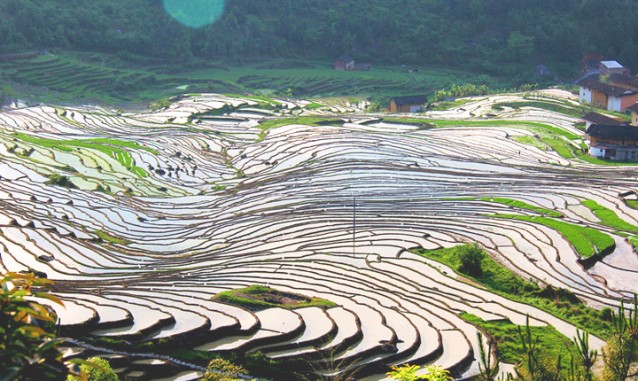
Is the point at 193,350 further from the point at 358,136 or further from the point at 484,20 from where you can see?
the point at 484,20

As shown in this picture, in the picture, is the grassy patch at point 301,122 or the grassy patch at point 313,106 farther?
the grassy patch at point 313,106

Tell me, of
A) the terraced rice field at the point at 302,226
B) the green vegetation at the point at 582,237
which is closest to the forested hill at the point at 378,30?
the terraced rice field at the point at 302,226

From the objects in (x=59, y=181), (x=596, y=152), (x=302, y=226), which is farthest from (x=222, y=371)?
(x=596, y=152)

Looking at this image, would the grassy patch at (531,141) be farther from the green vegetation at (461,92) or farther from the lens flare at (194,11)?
the lens flare at (194,11)

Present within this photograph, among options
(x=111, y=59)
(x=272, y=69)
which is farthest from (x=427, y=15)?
(x=111, y=59)

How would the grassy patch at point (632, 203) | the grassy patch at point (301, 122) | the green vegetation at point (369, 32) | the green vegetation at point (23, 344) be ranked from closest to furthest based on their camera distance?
1. the green vegetation at point (23, 344)
2. the grassy patch at point (632, 203)
3. the grassy patch at point (301, 122)
4. the green vegetation at point (369, 32)

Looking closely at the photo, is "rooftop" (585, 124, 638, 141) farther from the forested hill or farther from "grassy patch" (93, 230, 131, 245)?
the forested hill

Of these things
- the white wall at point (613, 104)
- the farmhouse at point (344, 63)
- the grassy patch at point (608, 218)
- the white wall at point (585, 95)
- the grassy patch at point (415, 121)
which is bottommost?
the grassy patch at point (608, 218)
